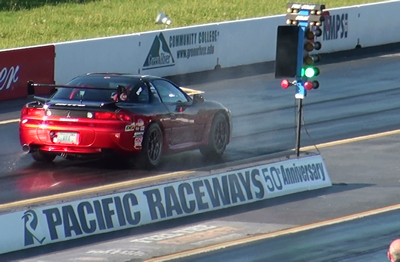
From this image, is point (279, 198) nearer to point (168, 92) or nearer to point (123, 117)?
point (123, 117)

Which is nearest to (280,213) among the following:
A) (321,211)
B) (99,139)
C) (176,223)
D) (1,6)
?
(321,211)

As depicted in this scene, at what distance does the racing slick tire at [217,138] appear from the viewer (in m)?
18.5

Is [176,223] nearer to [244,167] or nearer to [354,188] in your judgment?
[244,167]

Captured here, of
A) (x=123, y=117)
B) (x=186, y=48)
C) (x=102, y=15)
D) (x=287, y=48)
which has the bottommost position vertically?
(x=123, y=117)

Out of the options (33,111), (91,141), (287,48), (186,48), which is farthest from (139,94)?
(186,48)

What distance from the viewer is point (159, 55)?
27422mm

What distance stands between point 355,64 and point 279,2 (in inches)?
346

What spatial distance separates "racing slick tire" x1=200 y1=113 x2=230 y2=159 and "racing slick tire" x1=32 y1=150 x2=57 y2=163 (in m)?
2.63

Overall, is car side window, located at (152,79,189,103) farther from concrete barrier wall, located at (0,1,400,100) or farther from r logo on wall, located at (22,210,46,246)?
concrete barrier wall, located at (0,1,400,100)

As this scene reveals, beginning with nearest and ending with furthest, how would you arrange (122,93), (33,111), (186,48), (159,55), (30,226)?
(30,226), (122,93), (33,111), (159,55), (186,48)

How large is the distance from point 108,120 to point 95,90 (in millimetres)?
726

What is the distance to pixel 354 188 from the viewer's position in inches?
668

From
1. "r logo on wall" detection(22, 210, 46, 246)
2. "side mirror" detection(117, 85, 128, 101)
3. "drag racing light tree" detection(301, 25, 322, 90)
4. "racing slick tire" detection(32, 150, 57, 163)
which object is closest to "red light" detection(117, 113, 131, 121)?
"side mirror" detection(117, 85, 128, 101)

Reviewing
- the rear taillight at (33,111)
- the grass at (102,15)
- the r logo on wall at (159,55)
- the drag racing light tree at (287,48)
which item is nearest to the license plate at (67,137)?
the rear taillight at (33,111)
